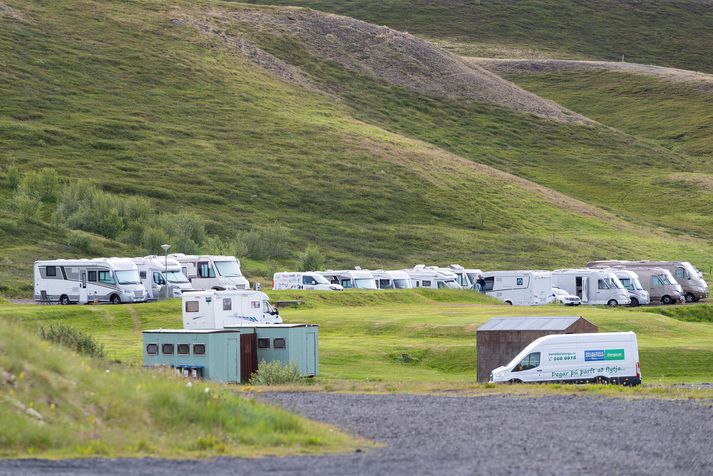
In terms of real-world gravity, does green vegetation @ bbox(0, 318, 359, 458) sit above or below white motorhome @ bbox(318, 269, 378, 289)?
above

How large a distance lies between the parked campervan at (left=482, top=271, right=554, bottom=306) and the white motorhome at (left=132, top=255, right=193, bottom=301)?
1697 cm

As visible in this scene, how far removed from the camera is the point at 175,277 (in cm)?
5706

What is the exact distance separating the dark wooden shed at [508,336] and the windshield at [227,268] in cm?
2642

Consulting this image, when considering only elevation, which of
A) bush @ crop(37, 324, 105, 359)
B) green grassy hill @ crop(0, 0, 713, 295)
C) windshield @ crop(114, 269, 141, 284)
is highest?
green grassy hill @ crop(0, 0, 713, 295)

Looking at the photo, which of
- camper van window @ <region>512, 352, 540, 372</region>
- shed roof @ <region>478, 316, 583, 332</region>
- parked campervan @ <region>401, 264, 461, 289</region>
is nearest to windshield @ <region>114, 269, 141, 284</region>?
parked campervan @ <region>401, 264, 461, 289</region>

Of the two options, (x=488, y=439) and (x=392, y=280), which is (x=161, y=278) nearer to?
(x=392, y=280)

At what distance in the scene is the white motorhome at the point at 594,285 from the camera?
203ft

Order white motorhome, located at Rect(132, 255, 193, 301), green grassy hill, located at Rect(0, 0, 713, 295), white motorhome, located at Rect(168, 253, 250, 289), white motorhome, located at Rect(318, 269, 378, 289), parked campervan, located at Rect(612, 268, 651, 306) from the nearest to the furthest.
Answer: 1. white motorhome, located at Rect(132, 255, 193, 301)
2. white motorhome, located at Rect(168, 253, 250, 289)
3. parked campervan, located at Rect(612, 268, 651, 306)
4. white motorhome, located at Rect(318, 269, 378, 289)
5. green grassy hill, located at Rect(0, 0, 713, 295)

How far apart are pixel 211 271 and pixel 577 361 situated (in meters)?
31.5

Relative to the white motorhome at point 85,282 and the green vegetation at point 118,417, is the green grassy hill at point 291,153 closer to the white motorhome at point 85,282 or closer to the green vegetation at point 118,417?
the white motorhome at point 85,282

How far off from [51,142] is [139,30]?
108ft

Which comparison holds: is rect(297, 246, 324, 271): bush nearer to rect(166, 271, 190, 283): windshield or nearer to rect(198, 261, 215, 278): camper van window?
rect(198, 261, 215, 278): camper van window

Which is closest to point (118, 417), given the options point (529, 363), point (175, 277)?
point (529, 363)

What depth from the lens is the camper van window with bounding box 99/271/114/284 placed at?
53625 millimetres
